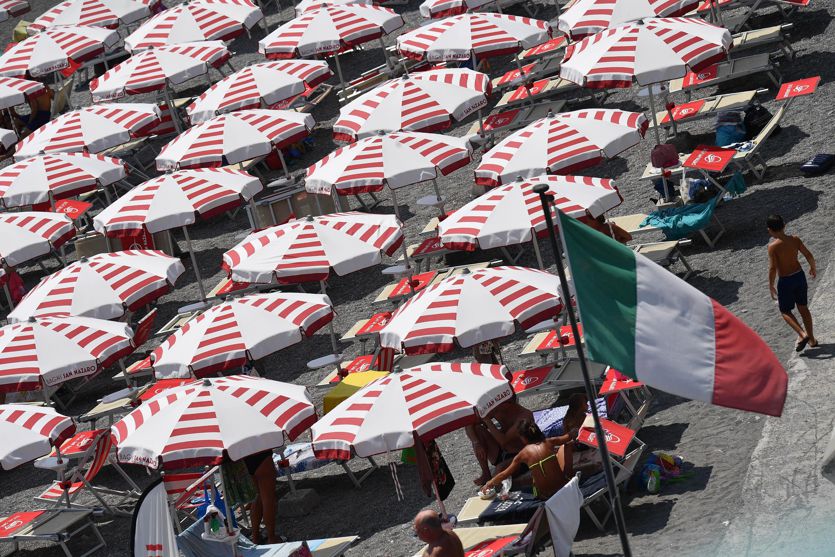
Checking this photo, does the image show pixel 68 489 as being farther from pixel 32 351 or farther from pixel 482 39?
pixel 482 39

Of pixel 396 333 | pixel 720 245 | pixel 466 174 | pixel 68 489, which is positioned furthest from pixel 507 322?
pixel 466 174

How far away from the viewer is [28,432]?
44.2 feet

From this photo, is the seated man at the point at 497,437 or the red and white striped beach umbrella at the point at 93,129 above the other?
the red and white striped beach umbrella at the point at 93,129

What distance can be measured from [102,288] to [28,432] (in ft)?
10.8

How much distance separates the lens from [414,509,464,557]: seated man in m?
9.59

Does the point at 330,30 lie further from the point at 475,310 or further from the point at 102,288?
the point at 475,310

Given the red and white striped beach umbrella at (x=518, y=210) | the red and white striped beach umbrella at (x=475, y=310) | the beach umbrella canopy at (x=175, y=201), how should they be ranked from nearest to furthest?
the red and white striped beach umbrella at (x=475, y=310) < the red and white striped beach umbrella at (x=518, y=210) < the beach umbrella canopy at (x=175, y=201)

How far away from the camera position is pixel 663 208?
15.7m

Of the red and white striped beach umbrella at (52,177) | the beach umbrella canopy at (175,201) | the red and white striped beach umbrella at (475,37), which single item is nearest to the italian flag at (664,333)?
the beach umbrella canopy at (175,201)

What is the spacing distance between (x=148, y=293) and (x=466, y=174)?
5.38 m

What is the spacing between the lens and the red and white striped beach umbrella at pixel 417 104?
18594 millimetres

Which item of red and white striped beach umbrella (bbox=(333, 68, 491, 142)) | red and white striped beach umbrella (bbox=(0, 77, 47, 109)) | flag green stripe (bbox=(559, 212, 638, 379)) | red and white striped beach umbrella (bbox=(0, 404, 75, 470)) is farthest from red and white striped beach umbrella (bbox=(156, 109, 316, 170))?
flag green stripe (bbox=(559, 212, 638, 379))

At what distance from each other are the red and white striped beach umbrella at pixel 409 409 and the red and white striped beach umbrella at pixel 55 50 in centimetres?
1702

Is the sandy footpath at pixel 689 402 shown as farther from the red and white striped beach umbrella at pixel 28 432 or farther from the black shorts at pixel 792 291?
the red and white striped beach umbrella at pixel 28 432
